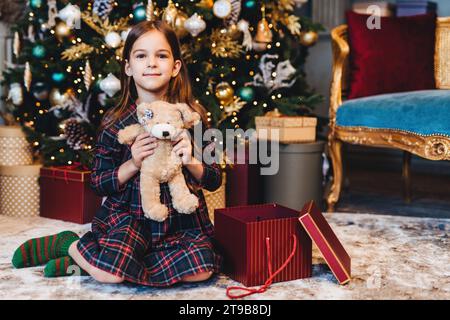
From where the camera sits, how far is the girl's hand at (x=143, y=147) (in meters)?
1.58

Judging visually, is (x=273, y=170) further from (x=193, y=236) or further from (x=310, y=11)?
(x=310, y=11)

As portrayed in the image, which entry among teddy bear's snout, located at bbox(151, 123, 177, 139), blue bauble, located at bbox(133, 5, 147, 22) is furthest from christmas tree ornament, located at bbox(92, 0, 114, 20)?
teddy bear's snout, located at bbox(151, 123, 177, 139)

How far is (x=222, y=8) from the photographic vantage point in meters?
2.57

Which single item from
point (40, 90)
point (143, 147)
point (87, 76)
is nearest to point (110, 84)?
point (87, 76)

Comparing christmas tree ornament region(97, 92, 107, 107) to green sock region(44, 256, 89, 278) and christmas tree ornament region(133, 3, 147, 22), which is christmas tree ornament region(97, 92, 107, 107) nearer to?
christmas tree ornament region(133, 3, 147, 22)

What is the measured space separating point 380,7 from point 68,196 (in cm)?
284

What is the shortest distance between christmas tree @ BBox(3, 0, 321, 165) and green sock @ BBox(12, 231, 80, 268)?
2.69 feet

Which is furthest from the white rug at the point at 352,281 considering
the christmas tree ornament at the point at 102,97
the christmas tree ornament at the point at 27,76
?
the christmas tree ornament at the point at 27,76

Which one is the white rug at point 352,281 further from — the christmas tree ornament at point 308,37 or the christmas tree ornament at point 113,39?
the christmas tree ornament at point 308,37

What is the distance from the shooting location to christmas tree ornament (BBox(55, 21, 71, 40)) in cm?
272

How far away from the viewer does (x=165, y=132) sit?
1.54m

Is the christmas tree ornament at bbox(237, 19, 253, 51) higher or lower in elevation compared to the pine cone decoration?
higher

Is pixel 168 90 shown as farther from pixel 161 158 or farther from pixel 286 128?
pixel 286 128

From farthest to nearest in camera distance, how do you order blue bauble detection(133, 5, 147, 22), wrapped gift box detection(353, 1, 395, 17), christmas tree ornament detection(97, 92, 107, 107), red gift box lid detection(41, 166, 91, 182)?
wrapped gift box detection(353, 1, 395, 17), christmas tree ornament detection(97, 92, 107, 107), blue bauble detection(133, 5, 147, 22), red gift box lid detection(41, 166, 91, 182)
